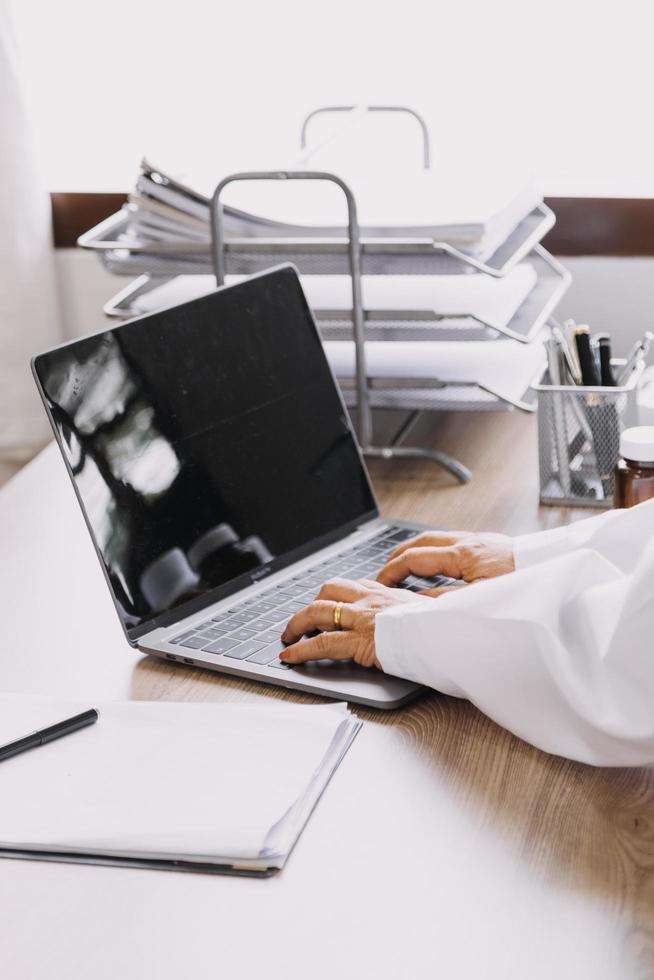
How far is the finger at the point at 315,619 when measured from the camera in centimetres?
94

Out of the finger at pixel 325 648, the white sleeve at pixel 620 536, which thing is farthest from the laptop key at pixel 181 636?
the white sleeve at pixel 620 536

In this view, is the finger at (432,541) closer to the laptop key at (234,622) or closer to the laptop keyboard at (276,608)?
the laptop keyboard at (276,608)

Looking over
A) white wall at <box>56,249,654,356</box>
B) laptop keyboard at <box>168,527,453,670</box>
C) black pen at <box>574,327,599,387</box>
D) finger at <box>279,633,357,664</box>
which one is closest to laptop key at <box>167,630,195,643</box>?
laptop keyboard at <box>168,527,453,670</box>

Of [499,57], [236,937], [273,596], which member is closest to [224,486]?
[273,596]

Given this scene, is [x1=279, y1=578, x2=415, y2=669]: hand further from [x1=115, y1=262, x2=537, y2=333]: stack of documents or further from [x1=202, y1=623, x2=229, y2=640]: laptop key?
[x1=115, y1=262, x2=537, y2=333]: stack of documents

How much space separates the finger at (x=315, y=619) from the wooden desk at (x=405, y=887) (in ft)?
0.20

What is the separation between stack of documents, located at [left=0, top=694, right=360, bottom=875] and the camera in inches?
28.0

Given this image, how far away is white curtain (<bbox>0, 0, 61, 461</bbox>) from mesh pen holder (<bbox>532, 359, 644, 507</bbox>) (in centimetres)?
85

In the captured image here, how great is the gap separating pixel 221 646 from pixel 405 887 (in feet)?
1.09

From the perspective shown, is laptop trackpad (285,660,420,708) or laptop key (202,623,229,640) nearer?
laptop trackpad (285,660,420,708)

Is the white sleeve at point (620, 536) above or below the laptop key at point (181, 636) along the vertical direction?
above

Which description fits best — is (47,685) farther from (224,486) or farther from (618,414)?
(618,414)

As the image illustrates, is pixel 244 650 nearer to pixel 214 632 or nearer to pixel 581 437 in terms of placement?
pixel 214 632

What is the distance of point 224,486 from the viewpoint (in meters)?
1.10
